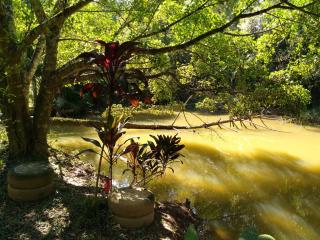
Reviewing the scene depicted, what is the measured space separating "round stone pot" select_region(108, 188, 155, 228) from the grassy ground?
96 millimetres

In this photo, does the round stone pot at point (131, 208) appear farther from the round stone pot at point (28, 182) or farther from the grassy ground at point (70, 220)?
the round stone pot at point (28, 182)

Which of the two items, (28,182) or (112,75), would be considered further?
(28,182)

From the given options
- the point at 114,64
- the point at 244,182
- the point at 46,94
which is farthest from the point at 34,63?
the point at 244,182

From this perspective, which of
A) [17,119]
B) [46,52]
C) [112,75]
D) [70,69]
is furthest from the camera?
[46,52]

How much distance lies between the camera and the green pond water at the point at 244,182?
6.41 meters

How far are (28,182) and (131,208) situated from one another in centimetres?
151

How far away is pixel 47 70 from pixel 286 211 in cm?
529

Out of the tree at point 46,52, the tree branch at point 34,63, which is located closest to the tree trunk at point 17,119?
the tree at point 46,52

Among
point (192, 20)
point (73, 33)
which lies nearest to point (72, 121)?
point (73, 33)

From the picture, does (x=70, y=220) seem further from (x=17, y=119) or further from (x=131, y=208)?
(x=17, y=119)

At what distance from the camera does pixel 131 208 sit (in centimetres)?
424

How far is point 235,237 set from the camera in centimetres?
568

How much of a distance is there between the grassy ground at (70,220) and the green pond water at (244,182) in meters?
1.29

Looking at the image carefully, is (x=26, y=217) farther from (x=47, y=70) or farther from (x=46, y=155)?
(x=47, y=70)
